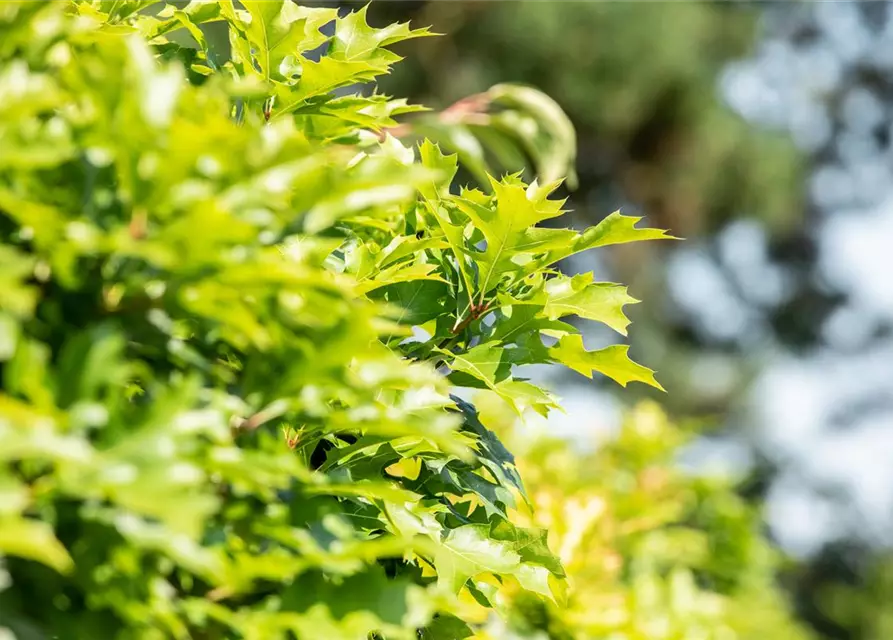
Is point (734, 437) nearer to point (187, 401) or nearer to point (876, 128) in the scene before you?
point (876, 128)

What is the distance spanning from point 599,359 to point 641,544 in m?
2.00

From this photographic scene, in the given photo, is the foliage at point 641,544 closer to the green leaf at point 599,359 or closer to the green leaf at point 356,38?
the green leaf at point 599,359

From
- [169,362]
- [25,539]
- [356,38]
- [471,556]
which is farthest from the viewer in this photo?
[356,38]

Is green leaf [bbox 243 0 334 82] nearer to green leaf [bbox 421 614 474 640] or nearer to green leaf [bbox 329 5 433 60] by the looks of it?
green leaf [bbox 329 5 433 60]

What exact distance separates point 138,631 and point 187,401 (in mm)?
A: 140

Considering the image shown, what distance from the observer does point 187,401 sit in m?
0.50

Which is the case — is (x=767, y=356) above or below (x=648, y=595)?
below

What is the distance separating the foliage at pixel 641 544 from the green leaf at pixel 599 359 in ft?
1.66

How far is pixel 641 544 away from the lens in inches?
106

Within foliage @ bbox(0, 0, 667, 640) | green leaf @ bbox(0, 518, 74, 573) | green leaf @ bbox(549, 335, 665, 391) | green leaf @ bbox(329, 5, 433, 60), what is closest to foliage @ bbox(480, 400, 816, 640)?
green leaf @ bbox(549, 335, 665, 391)

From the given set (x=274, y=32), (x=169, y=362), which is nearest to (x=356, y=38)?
(x=274, y=32)

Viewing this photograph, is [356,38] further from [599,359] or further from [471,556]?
[471,556]

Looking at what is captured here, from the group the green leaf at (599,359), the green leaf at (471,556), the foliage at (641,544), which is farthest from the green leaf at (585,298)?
the foliage at (641,544)

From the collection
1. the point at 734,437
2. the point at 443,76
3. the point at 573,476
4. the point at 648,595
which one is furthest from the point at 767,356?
the point at 648,595
